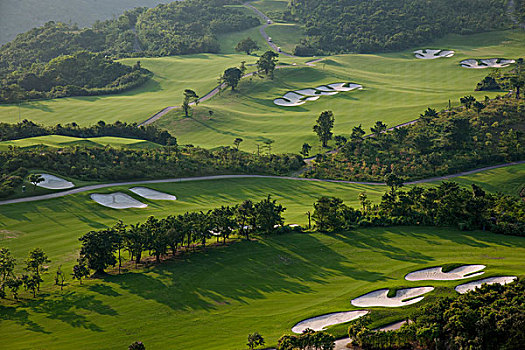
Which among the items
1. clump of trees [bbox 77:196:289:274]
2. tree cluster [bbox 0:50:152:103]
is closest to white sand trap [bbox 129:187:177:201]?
clump of trees [bbox 77:196:289:274]

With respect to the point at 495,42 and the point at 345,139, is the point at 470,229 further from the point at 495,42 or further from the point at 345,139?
the point at 495,42

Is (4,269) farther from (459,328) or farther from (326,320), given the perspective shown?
(459,328)

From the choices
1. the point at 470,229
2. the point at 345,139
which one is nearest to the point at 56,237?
the point at 470,229

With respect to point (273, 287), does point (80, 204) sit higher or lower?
higher

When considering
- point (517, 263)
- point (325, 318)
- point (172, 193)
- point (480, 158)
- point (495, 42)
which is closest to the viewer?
point (325, 318)

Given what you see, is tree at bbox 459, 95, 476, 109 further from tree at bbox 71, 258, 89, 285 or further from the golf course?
tree at bbox 71, 258, 89, 285

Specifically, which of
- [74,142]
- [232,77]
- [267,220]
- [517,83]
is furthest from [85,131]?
[517,83]

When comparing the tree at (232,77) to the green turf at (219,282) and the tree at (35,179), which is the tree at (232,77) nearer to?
the tree at (35,179)
